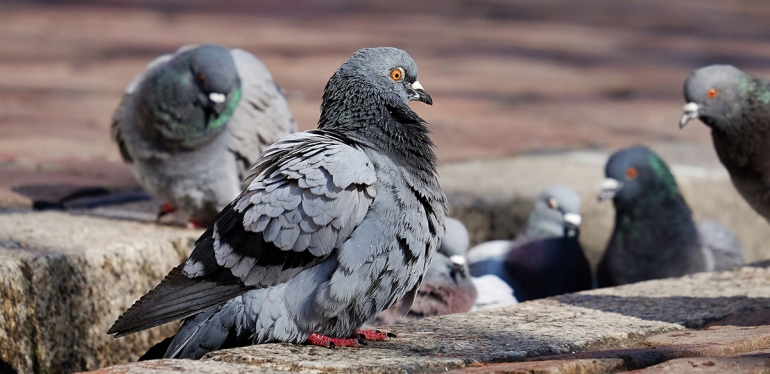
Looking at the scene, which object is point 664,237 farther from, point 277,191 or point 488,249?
point 277,191

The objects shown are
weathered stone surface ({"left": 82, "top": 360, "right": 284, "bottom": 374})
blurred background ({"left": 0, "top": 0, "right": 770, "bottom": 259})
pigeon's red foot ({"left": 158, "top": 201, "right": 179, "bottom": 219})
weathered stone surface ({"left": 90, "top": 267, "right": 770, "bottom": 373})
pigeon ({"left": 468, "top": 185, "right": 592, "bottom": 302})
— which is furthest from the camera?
blurred background ({"left": 0, "top": 0, "right": 770, "bottom": 259})

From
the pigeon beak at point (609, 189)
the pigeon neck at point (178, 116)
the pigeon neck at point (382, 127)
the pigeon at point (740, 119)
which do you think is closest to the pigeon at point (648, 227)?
the pigeon beak at point (609, 189)

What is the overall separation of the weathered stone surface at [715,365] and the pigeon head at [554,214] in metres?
2.43

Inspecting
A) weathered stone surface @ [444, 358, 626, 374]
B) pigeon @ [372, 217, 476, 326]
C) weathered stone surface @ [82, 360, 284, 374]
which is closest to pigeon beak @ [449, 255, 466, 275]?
pigeon @ [372, 217, 476, 326]

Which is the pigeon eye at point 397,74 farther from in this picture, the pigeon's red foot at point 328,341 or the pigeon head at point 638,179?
the pigeon head at point 638,179

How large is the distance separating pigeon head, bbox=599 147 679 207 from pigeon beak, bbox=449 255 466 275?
44.5 inches

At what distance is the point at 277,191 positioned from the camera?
2.92 metres

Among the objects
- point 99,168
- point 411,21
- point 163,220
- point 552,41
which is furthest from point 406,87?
point 411,21

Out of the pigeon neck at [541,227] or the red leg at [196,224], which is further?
the pigeon neck at [541,227]

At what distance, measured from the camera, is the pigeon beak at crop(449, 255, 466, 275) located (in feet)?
14.0

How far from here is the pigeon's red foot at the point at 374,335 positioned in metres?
2.99

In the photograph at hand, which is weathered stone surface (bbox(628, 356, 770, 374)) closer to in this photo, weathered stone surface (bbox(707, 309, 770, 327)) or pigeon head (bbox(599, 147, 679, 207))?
weathered stone surface (bbox(707, 309, 770, 327))

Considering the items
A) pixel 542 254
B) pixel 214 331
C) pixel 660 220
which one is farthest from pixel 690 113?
pixel 214 331

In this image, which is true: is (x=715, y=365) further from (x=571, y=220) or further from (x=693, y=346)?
(x=571, y=220)
